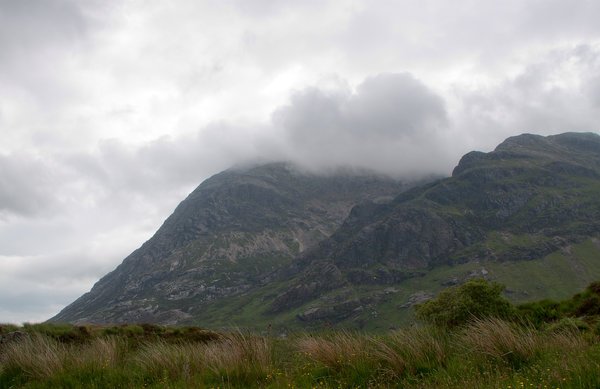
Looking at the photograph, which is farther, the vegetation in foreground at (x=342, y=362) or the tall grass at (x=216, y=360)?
the tall grass at (x=216, y=360)

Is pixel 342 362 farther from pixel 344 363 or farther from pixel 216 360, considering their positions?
pixel 216 360

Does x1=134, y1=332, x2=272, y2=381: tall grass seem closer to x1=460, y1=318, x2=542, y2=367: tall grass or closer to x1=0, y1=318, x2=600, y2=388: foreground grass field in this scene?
x1=0, y1=318, x2=600, y2=388: foreground grass field

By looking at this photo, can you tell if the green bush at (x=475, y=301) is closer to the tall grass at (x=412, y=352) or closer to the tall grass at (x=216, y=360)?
the tall grass at (x=412, y=352)

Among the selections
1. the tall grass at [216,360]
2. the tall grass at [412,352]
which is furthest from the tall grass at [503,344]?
the tall grass at [216,360]

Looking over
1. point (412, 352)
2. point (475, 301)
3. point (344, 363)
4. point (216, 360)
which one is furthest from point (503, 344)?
point (475, 301)

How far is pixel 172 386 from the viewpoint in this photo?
8.95 metres

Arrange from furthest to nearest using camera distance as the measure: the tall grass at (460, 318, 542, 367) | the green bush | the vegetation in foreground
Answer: the green bush
the tall grass at (460, 318, 542, 367)
the vegetation in foreground

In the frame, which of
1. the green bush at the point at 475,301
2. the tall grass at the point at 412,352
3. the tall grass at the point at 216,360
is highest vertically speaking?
the tall grass at the point at 216,360

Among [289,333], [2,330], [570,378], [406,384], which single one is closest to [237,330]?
[289,333]

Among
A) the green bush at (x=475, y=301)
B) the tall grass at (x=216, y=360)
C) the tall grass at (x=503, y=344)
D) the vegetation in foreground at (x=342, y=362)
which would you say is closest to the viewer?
the vegetation in foreground at (x=342, y=362)

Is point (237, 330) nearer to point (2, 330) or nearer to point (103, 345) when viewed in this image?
point (103, 345)

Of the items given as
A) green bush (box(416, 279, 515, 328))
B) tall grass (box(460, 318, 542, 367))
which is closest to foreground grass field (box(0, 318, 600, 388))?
tall grass (box(460, 318, 542, 367))

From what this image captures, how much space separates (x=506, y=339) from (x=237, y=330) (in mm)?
6597

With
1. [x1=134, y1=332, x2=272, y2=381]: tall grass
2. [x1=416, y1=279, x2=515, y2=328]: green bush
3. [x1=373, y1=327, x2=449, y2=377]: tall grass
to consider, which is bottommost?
[x1=416, y1=279, x2=515, y2=328]: green bush
